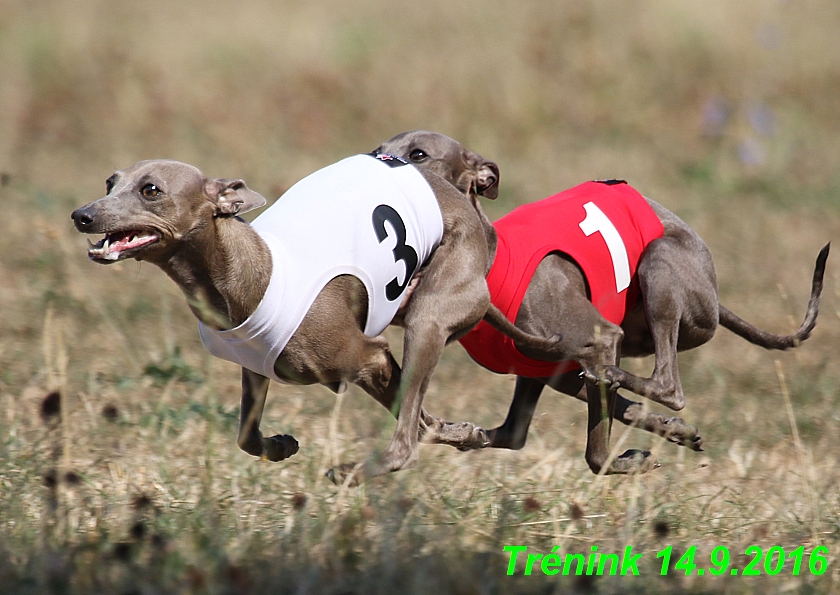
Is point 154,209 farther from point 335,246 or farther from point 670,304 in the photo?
point 670,304

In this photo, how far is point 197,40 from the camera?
1246 cm

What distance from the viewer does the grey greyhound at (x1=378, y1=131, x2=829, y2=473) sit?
14.8 ft

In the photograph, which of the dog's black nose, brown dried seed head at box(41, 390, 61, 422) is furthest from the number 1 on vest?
brown dried seed head at box(41, 390, 61, 422)

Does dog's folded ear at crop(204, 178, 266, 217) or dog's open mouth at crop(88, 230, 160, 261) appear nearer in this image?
dog's open mouth at crop(88, 230, 160, 261)

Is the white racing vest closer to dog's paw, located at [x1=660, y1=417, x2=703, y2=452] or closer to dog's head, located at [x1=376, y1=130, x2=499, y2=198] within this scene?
dog's head, located at [x1=376, y1=130, x2=499, y2=198]

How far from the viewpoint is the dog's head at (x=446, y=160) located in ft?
15.8

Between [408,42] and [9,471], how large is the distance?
31.3 ft

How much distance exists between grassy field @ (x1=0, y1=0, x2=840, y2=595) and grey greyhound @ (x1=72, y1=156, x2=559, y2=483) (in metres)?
0.22

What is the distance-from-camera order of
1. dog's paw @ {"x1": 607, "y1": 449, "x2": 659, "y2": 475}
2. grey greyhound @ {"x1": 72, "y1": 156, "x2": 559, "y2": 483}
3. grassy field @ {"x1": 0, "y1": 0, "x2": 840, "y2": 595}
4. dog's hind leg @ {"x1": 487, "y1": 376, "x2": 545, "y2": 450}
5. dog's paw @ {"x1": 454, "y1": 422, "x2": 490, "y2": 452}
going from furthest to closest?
dog's hind leg @ {"x1": 487, "y1": 376, "x2": 545, "y2": 450} < dog's paw @ {"x1": 607, "y1": 449, "x2": 659, "y2": 475} < dog's paw @ {"x1": 454, "y1": 422, "x2": 490, "y2": 452} < grey greyhound @ {"x1": 72, "y1": 156, "x2": 559, "y2": 483} < grassy field @ {"x1": 0, "y1": 0, "x2": 840, "y2": 595}

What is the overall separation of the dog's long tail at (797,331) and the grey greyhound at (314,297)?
140 cm

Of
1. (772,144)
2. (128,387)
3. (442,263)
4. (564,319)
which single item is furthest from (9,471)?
(772,144)

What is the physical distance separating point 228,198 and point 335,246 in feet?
1.30

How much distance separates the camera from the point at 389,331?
7.13 metres

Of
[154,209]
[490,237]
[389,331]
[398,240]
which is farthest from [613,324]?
[389,331]
